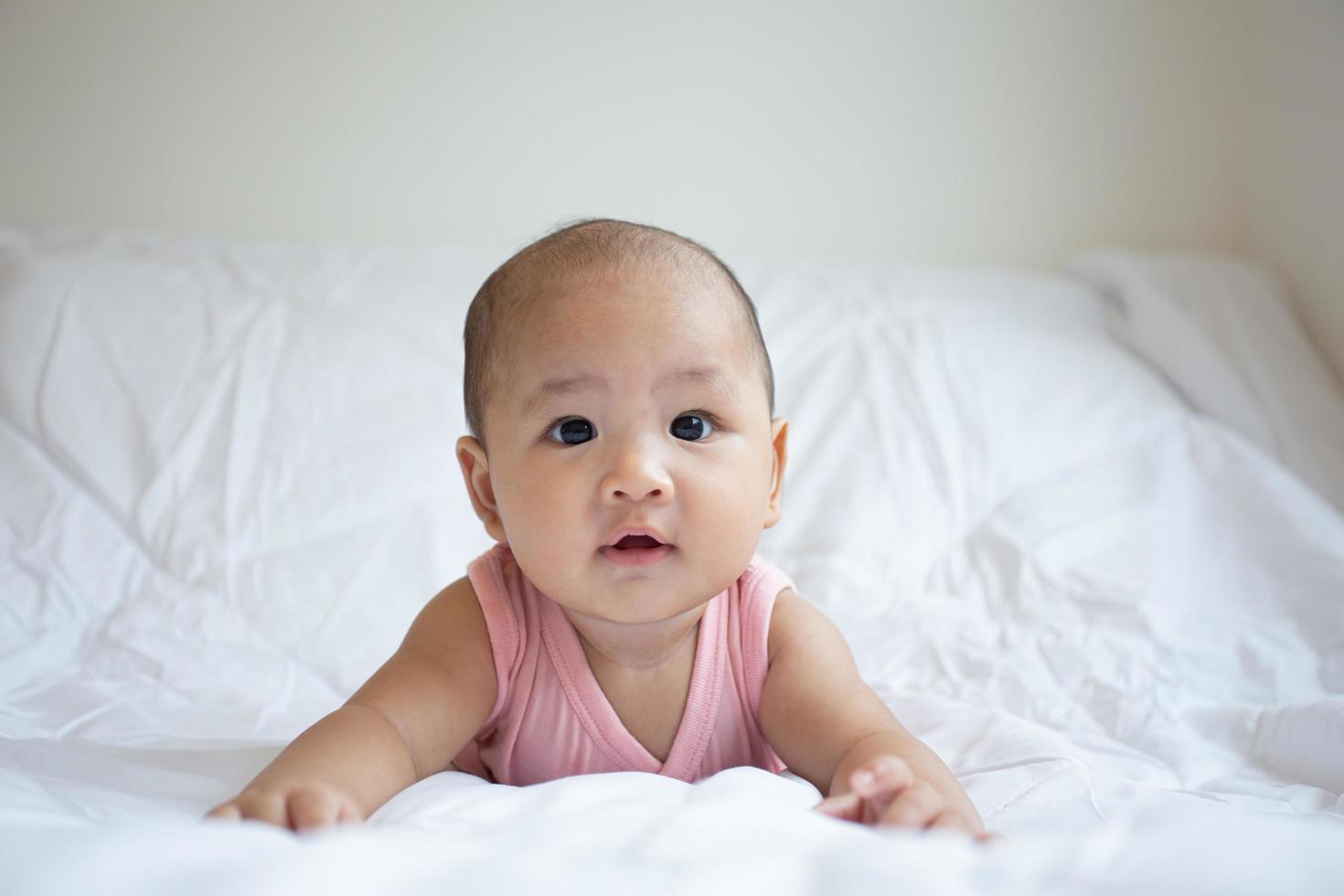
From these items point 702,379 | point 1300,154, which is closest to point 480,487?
point 702,379

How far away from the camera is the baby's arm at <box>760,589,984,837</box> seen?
27.5 inches

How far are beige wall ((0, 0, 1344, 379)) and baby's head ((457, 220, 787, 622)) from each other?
1.11 meters

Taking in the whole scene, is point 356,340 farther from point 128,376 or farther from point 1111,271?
point 1111,271

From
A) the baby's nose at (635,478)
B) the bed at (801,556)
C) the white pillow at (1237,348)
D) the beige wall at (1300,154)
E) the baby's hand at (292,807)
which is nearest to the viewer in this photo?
the bed at (801,556)

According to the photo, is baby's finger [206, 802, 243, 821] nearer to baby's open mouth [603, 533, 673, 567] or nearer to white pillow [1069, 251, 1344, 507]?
baby's open mouth [603, 533, 673, 567]

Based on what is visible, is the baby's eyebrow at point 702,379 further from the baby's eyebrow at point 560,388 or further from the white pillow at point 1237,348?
the white pillow at point 1237,348

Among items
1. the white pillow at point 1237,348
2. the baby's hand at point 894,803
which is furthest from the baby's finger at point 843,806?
the white pillow at point 1237,348

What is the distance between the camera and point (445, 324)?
1542mm

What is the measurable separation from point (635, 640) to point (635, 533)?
0.15 metres

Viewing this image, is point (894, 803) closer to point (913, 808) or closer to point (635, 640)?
point (913, 808)

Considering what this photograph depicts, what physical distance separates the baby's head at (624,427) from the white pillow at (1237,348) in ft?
3.16

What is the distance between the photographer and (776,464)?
997mm

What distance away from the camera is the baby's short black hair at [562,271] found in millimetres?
875

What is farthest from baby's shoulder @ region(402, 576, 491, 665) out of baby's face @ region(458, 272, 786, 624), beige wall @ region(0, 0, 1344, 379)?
beige wall @ region(0, 0, 1344, 379)
